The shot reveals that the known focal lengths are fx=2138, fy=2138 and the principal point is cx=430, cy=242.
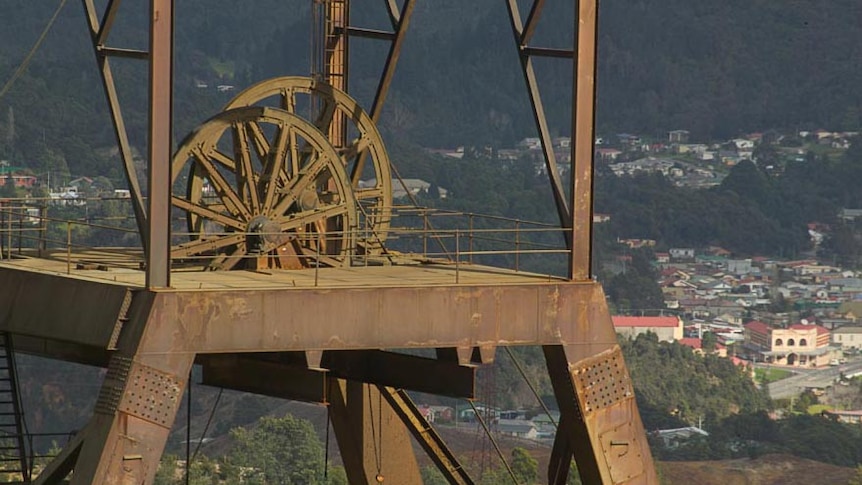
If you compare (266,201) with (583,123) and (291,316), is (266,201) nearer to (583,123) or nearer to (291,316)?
(291,316)

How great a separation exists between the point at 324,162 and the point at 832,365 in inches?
6694

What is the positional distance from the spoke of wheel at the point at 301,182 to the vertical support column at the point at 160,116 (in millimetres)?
5267

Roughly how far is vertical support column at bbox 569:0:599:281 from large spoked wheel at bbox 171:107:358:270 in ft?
11.6

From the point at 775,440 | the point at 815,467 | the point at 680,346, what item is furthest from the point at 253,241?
the point at 680,346

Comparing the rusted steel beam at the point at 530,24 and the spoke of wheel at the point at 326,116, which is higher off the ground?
the rusted steel beam at the point at 530,24

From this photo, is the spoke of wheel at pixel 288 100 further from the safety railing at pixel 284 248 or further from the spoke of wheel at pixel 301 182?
the safety railing at pixel 284 248

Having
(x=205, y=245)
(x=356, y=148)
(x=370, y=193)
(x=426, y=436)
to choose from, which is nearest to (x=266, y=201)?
(x=205, y=245)

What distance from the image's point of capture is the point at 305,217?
27203mm

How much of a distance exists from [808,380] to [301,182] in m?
166

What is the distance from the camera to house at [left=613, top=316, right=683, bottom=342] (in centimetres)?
18425

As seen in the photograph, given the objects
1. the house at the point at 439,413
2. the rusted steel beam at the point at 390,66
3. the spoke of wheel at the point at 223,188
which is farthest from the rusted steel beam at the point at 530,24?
the house at the point at 439,413

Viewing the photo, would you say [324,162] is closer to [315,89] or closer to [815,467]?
[315,89]

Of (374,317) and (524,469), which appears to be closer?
(374,317)

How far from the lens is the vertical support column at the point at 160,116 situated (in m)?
22.1
